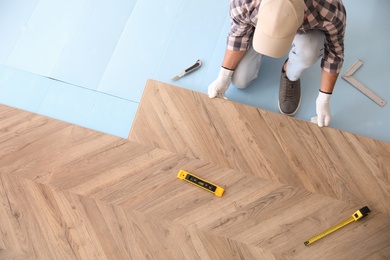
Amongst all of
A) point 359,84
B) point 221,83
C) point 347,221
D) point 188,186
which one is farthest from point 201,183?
point 359,84

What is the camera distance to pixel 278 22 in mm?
1375

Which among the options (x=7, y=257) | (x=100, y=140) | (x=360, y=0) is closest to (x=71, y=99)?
(x=100, y=140)

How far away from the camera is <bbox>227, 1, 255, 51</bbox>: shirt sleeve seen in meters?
1.58

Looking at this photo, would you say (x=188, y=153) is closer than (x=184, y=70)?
Yes

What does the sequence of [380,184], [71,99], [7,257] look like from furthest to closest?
[71,99] < [380,184] < [7,257]

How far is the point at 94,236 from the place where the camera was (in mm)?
1660

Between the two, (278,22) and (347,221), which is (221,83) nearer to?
(278,22)

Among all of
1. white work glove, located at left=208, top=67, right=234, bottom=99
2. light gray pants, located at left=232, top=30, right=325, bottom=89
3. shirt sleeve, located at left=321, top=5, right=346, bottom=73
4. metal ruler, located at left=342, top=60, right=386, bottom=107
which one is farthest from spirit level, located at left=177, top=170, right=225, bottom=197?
metal ruler, located at left=342, top=60, right=386, bottom=107

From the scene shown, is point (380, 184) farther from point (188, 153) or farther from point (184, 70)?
point (184, 70)

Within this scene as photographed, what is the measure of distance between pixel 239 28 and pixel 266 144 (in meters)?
0.58

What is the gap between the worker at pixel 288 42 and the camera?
1.39m

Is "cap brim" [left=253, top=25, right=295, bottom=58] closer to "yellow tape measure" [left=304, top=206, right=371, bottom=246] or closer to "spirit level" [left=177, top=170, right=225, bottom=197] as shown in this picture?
"spirit level" [left=177, top=170, right=225, bottom=197]

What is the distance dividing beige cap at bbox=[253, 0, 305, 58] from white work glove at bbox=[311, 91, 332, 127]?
550 mm

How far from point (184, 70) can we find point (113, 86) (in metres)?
0.43
